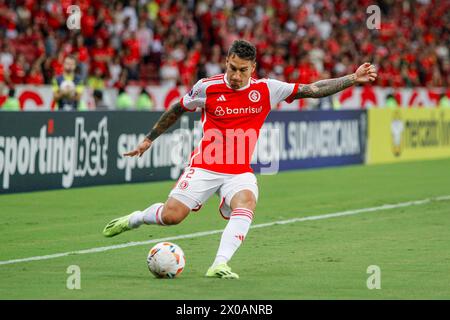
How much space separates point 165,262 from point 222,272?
48cm

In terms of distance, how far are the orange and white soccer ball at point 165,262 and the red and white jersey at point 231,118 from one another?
3.18 ft

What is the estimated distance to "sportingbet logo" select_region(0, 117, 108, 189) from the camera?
1574 cm

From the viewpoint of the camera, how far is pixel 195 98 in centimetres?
955

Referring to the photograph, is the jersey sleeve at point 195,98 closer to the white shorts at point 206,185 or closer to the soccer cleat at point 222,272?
the white shorts at point 206,185

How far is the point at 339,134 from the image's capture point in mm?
23719

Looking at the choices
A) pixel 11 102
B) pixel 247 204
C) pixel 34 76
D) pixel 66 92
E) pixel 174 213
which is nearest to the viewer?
pixel 247 204

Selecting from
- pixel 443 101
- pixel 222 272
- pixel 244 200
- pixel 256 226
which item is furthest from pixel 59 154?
pixel 443 101

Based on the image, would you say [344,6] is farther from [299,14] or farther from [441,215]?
[441,215]

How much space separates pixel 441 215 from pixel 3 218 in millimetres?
5873

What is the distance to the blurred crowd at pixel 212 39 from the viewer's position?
24.0 meters

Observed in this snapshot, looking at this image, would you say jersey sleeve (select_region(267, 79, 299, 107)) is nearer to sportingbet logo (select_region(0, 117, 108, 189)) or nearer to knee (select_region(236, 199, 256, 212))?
knee (select_region(236, 199, 256, 212))

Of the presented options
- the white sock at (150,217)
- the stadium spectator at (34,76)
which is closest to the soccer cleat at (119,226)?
the white sock at (150,217)

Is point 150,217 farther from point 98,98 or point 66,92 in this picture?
point 98,98
